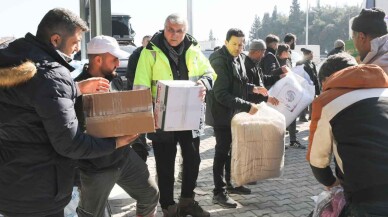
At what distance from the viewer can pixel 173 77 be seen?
376cm

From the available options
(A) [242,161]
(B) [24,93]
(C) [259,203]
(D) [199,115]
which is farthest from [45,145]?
(C) [259,203]

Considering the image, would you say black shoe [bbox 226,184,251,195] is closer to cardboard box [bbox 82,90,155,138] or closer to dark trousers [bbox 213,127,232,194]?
dark trousers [bbox 213,127,232,194]

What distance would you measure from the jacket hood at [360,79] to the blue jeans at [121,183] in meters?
Result: 1.57

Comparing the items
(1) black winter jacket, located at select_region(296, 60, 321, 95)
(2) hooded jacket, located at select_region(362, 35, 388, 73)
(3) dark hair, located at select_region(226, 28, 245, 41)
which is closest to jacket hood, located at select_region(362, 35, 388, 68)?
(2) hooded jacket, located at select_region(362, 35, 388, 73)

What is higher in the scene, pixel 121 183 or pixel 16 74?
pixel 16 74

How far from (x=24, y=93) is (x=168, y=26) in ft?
6.17

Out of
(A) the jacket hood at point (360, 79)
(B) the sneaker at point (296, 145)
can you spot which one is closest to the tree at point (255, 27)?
(B) the sneaker at point (296, 145)

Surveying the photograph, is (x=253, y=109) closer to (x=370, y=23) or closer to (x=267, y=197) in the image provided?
(x=267, y=197)

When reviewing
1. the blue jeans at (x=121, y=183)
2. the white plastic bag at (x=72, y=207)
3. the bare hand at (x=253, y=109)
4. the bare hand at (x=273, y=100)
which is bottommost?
the white plastic bag at (x=72, y=207)

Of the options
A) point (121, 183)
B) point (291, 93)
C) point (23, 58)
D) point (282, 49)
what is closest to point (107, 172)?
point (121, 183)

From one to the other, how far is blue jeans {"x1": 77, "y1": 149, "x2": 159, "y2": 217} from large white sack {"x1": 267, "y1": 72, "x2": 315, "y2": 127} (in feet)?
8.65

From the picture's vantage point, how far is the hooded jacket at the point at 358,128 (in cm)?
208

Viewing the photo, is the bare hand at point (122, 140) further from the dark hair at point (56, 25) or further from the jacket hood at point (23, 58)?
the dark hair at point (56, 25)

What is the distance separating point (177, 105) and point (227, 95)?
1138mm
